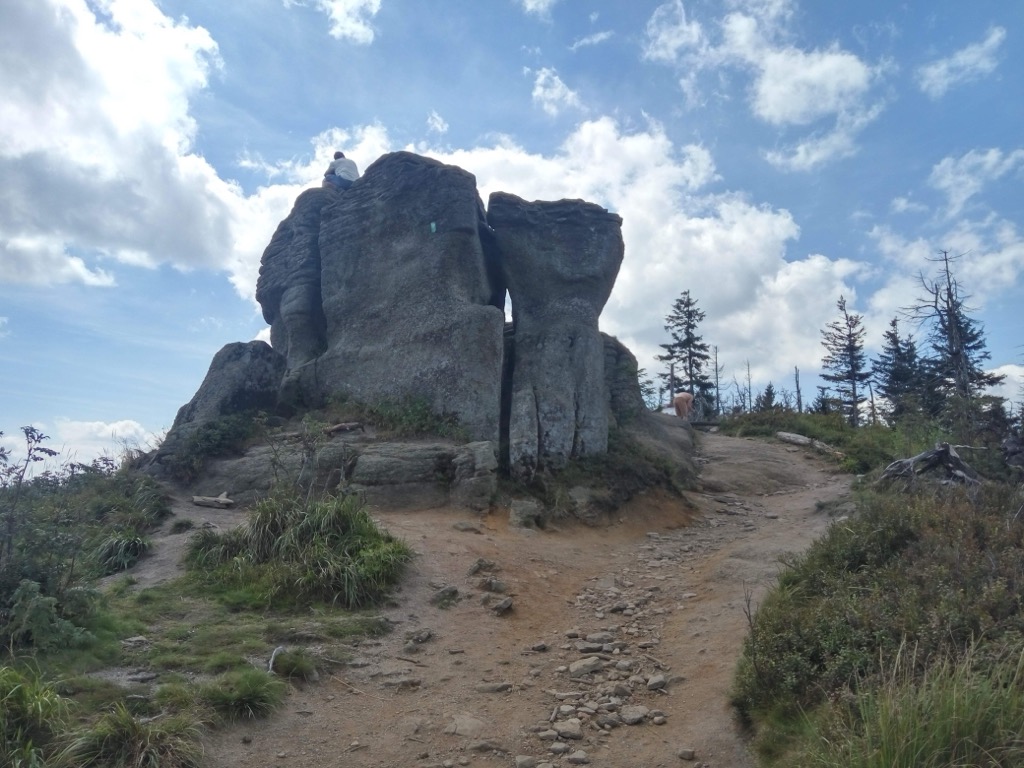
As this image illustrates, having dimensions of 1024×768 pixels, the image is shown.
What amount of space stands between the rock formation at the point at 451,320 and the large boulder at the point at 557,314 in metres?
0.03

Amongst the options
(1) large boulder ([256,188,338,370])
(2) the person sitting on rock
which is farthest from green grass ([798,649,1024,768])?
(2) the person sitting on rock

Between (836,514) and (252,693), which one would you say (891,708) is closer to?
(252,693)

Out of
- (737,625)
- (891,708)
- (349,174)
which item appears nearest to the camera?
(891,708)

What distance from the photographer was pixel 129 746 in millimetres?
4902

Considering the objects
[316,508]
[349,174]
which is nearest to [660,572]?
[316,508]

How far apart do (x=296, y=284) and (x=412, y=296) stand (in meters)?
3.55

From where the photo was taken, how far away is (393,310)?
1591cm

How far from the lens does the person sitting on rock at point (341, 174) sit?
19.2 metres

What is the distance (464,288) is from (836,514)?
7908 mm

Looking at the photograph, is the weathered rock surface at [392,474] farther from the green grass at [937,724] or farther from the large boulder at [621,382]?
the green grass at [937,724]

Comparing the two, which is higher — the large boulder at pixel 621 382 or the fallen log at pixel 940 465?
the large boulder at pixel 621 382

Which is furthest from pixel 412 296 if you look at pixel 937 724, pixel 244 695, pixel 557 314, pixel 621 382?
pixel 937 724

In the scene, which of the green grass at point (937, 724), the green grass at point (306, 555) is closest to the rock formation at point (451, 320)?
the green grass at point (306, 555)

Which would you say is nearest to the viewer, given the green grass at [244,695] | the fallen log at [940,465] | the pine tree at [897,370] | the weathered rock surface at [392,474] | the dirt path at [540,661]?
the dirt path at [540,661]
